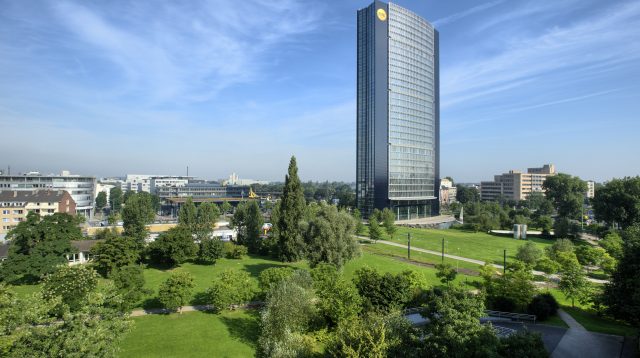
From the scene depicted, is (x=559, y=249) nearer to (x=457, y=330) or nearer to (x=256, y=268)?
(x=256, y=268)

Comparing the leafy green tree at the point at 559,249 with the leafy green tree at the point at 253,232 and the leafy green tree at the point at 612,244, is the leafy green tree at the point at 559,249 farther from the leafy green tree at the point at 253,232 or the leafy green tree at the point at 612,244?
the leafy green tree at the point at 253,232

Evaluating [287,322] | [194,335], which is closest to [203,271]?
[194,335]

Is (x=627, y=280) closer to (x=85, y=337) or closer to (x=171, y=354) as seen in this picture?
(x=171, y=354)

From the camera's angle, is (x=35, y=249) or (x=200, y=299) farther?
(x=35, y=249)

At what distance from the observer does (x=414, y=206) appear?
4882 inches

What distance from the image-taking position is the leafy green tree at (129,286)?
29141 mm

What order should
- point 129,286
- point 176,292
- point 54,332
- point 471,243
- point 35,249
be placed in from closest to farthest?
point 54,332 → point 129,286 → point 176,292 → point 35,249 → point 471,243

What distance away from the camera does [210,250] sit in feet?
158

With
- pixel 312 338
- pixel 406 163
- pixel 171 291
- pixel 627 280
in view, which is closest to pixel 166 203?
pixel 406 163

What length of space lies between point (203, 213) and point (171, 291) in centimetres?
3199

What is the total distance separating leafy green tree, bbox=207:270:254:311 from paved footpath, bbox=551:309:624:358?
2450 cm

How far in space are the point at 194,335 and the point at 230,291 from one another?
534cm

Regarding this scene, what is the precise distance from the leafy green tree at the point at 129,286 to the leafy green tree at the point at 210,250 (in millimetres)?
16371

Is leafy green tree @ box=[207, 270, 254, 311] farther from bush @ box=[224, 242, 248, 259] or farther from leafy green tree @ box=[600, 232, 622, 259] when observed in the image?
leafy green tree @ box=[600, 232, 622, 259]
